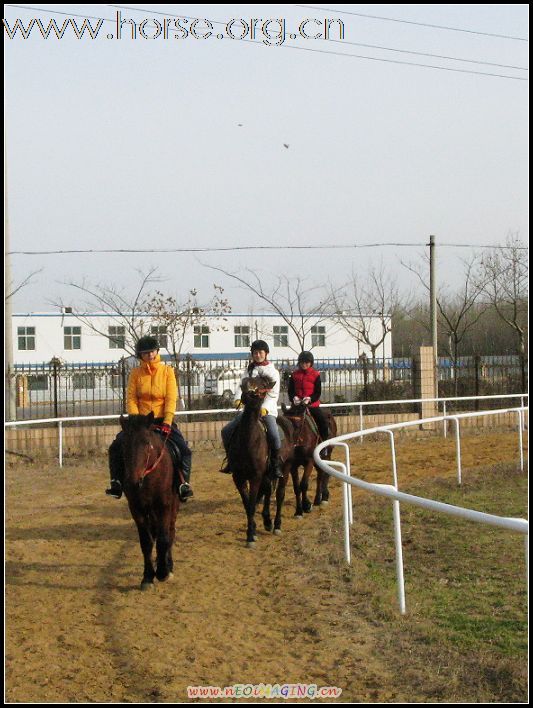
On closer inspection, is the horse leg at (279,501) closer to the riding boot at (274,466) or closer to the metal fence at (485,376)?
the riding boot at (274,466)

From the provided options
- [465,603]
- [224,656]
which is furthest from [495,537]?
[224,656]

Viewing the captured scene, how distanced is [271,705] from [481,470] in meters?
11.1

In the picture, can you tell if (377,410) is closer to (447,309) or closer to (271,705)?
(271,705)

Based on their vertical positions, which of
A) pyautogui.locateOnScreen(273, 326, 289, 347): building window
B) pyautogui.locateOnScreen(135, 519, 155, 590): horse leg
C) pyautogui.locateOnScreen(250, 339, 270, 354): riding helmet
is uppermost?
pyautogui.locateOnScreen(273, 326, 289, 347): building window

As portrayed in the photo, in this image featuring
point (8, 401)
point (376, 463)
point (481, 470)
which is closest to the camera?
point (481, 470)

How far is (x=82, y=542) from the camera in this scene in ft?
35.7

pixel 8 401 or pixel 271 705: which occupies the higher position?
pixel 8 401

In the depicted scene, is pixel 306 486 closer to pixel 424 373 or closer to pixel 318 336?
pixel 424 373

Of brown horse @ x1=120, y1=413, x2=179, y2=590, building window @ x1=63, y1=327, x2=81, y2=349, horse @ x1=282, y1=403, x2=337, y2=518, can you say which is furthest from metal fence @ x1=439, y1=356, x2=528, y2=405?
building window @ x1=63, y1=327, x2=81, y2=349

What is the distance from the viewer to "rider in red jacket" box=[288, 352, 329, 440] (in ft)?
43.6

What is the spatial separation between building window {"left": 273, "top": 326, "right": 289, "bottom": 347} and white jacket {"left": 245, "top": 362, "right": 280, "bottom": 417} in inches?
1107

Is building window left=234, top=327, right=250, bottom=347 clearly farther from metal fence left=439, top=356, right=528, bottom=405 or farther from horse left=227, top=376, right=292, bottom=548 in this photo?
horse left=227, top=376, right=292, bottom=548

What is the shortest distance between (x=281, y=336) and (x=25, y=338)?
480 inches

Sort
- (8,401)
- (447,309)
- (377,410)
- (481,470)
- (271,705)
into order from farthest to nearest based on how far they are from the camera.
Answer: (447,309) → (377,410) → (8,401) → (481,470) → (271,705)
